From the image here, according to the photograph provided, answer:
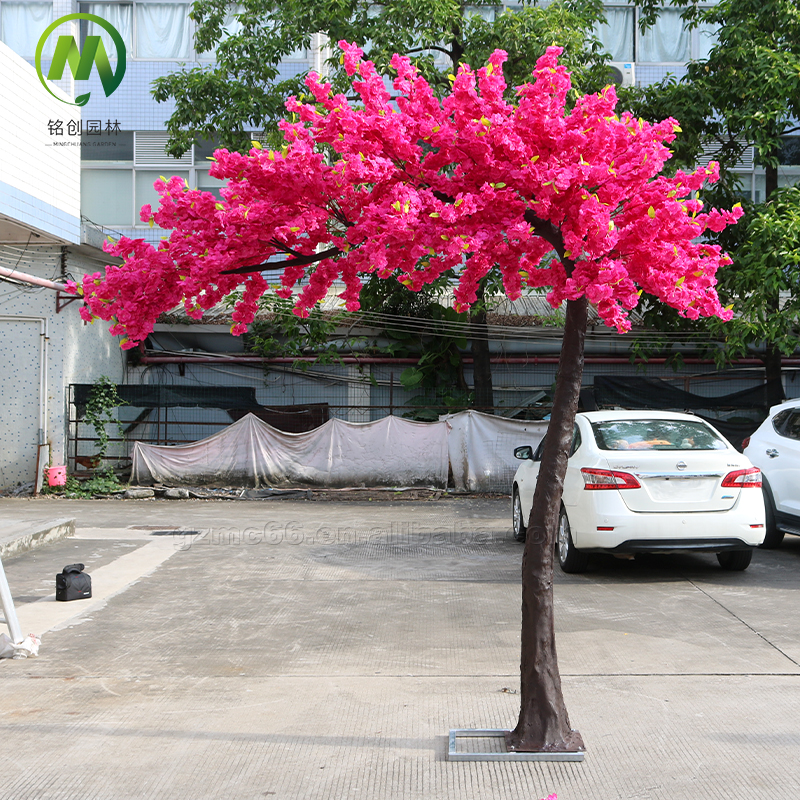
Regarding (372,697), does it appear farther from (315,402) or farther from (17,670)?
(315,402)

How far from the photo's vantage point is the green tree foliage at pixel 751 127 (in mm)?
14289

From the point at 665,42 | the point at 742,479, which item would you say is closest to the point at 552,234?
the point at 742,479

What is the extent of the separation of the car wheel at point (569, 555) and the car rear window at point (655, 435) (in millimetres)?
898

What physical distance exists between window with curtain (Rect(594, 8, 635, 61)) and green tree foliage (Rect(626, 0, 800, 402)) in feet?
17.1

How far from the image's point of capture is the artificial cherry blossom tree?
3980 millimetres

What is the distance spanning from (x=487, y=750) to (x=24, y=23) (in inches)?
932

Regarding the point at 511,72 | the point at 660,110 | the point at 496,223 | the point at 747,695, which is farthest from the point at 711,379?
the point at 496,223

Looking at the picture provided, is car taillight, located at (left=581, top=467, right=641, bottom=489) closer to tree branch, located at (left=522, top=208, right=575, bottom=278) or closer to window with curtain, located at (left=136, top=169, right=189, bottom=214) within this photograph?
tree branch, located at (left=522, top=208, right=575, bottom=278)

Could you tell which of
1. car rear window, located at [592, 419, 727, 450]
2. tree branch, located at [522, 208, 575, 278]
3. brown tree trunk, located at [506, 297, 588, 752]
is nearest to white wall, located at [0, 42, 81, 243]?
car rear window, located at [592, 419, 727, 450]

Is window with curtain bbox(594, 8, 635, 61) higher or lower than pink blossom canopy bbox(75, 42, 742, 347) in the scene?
higher

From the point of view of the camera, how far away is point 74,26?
22.7 metres

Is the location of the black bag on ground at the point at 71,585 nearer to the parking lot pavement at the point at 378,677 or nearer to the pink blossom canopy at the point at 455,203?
the parking lot pavement at the point at 378,677

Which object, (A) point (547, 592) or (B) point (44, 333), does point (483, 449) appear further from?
(A) point (547, 592)

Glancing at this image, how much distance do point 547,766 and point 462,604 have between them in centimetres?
347
